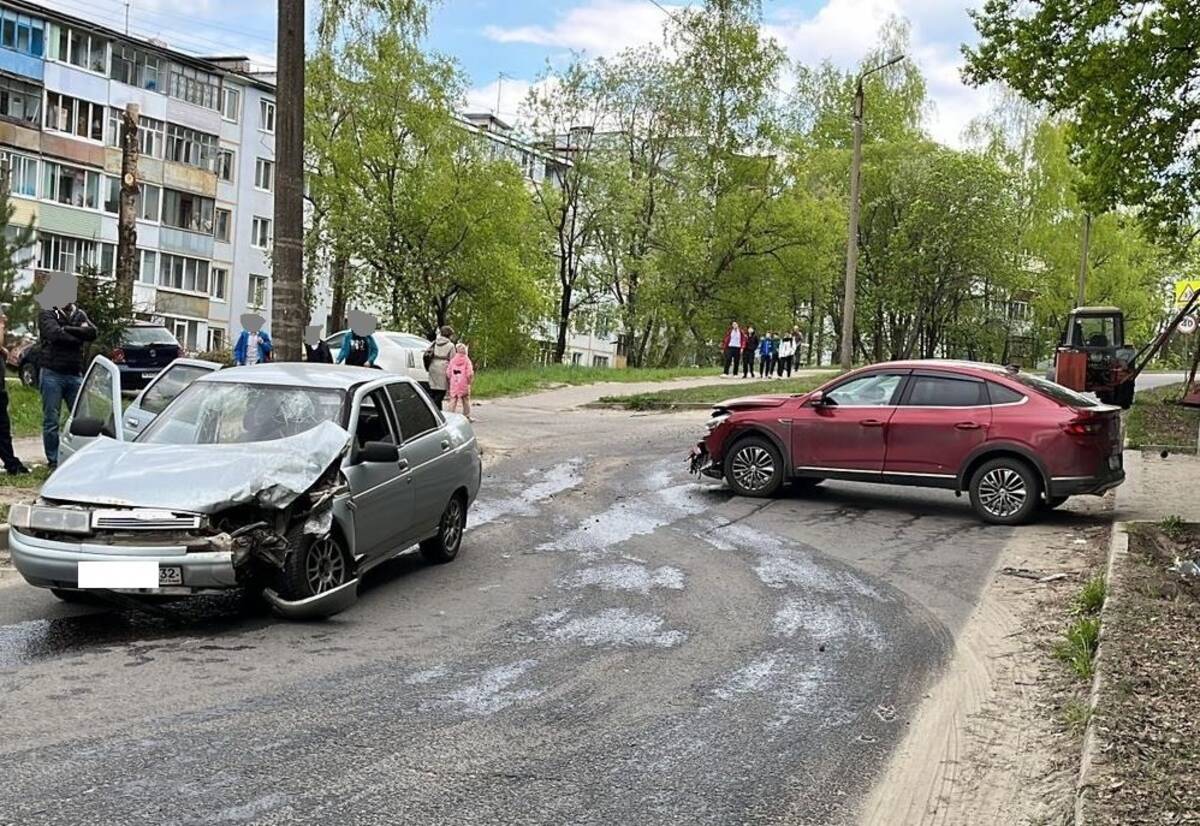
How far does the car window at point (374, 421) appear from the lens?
8680 mm

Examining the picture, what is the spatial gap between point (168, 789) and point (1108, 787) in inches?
142

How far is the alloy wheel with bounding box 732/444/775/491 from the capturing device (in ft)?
46.9

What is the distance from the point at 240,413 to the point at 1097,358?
2807 cm

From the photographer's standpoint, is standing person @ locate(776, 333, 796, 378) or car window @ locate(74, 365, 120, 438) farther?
standing person @ locate(776, 333, 796, 378)

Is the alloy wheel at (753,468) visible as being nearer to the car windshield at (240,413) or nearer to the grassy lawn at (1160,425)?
the car windshield at (240,413)

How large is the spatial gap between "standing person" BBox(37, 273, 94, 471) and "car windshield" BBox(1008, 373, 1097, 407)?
9.64 meters

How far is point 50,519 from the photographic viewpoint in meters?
7.02

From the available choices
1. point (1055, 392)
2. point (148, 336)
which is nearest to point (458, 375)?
point (148, 336)

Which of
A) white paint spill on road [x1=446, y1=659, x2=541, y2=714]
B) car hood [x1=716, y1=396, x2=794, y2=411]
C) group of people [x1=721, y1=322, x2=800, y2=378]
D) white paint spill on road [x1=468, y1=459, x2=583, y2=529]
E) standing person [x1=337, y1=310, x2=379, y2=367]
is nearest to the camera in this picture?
white paint spill on road [x1=446, y1=659, x2=541, y2=714]

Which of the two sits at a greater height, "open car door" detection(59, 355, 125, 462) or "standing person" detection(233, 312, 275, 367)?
"standing person" detection(233, 312, 275, 367)

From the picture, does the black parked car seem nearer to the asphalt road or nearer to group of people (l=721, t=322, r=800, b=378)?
the asphalt road

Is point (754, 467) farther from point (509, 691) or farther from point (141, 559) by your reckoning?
point (141, 559)

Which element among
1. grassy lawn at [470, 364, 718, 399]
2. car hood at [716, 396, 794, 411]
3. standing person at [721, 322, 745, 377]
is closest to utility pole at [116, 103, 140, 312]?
grassy lawn at [470, 364, 718, 399]

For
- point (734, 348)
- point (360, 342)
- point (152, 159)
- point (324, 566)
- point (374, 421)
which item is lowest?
point (324, 566)
